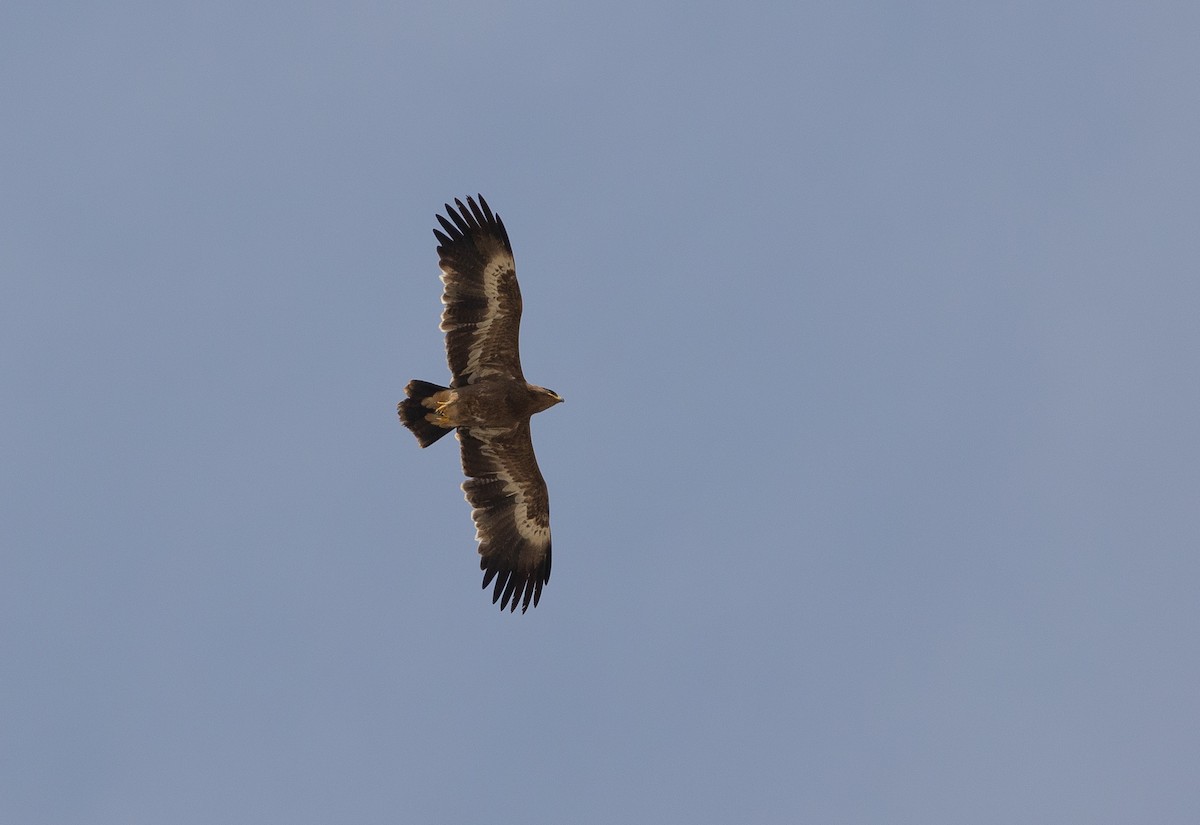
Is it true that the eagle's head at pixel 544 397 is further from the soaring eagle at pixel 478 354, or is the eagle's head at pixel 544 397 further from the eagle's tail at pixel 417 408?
the eagle's tail at pixel 417 408

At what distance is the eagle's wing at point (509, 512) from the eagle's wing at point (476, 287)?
1252 millimetres

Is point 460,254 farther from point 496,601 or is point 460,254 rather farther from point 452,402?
point 496,601

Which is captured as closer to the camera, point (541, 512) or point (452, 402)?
point (452, 402)

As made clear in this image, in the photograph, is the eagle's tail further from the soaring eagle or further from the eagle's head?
the eagle's head

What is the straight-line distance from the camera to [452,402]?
19.2m

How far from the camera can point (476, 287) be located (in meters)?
19.2

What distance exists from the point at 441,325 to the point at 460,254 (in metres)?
0.87

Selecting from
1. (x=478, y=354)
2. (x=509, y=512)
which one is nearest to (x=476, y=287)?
(x=478, y=354)

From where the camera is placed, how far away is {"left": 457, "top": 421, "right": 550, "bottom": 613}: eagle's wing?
20031mm

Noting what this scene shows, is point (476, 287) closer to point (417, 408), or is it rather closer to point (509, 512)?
point (417, 408)

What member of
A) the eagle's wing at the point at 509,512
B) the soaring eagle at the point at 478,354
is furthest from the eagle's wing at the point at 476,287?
the eagle's wing at the point at 509,512

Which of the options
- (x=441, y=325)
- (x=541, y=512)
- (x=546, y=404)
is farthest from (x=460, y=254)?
(x=541, y=512)

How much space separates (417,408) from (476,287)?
5.30ft

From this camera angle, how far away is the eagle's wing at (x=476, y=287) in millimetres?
19188
